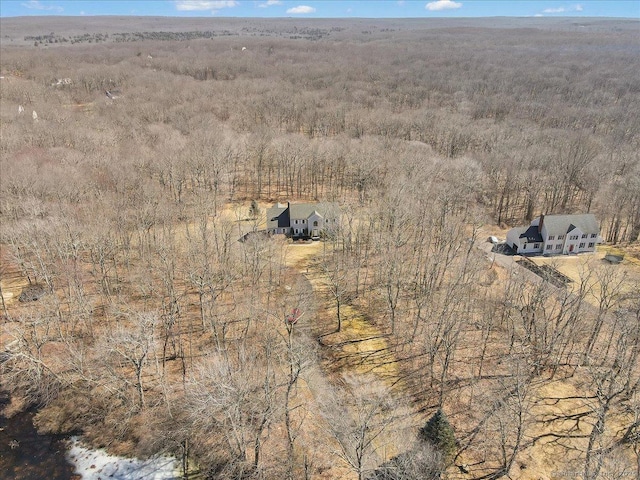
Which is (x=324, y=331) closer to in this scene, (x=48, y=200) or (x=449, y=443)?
(x=449, y=443)

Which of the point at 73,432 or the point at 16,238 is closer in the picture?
the point at 73,432

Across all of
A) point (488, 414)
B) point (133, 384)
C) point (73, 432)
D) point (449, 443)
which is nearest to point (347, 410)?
point (449, 443)

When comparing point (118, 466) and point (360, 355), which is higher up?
point (360, 355)

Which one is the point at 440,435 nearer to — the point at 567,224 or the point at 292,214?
the point at 292,214

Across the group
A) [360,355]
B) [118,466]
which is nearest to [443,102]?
[360,355]

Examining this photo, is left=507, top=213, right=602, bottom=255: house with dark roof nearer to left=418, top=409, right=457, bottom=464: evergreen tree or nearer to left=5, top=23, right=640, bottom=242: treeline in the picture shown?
left=5, top=23, right=640, bottom=242: treeline

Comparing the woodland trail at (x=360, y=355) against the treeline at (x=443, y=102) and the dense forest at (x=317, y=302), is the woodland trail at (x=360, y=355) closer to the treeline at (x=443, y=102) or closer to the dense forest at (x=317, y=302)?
the dense forest at (x=317, y=302)

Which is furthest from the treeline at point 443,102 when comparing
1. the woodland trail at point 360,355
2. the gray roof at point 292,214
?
the woodland trail at point 360,355
